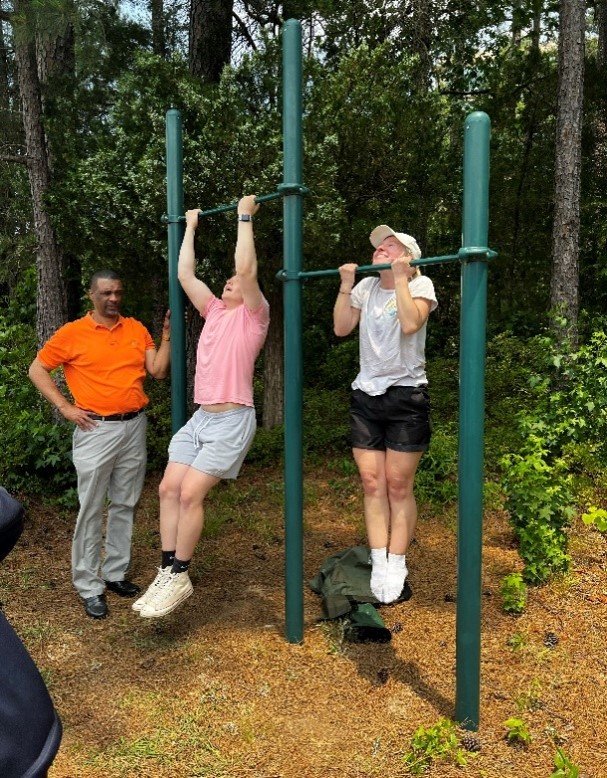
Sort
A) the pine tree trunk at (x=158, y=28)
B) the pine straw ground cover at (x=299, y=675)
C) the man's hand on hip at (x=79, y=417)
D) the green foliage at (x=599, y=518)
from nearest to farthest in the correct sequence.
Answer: the pine straw ground cover at (x=299, y=675), the green foliage at (x=599, y=518), the man's hand on hip at (x=79, y=417), the pine tree trunk at (x=158, y=28)

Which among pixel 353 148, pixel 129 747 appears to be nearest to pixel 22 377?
pixel 353 148

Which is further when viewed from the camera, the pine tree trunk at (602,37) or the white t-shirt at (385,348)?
the pine tree trunk at (602,37)

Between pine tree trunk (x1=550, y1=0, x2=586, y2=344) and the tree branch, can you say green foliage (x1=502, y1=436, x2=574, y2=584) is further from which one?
the tree branch

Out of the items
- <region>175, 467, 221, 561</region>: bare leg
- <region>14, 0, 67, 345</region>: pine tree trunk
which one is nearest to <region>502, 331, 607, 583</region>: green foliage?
<region>175, 467, 221, 561</region>: bare leg

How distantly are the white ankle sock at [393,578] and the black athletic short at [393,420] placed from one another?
0.61 meters

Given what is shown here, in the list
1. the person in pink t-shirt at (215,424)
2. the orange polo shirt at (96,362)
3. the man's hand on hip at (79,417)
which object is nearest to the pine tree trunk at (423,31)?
the person in pink t-shirt at (215,424)

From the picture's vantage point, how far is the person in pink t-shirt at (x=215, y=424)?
3.76 m

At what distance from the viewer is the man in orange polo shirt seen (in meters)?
4.29

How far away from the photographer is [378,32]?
8.27 meters

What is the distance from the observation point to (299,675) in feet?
11.7

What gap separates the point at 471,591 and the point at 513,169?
7.97 m

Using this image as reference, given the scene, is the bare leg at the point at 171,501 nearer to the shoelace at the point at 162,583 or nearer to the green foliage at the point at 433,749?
the shoelace at the point at 162,583

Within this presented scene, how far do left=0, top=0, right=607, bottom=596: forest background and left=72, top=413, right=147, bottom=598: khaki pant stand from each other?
218cm

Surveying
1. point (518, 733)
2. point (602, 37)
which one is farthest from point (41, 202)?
point (602, 37)
